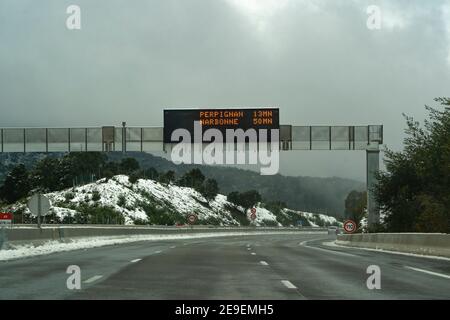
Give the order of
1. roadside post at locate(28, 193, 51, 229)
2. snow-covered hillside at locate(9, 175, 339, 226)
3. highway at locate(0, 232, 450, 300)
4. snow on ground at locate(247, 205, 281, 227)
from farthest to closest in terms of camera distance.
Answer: snow on ground at locate(247, 205, 281, 227)
snow-covered hillside at locate(9, 175, 339, 226)
roadside post at locate(28, 193, 51, 229)
highway at locate(0, 232, 450, 300)

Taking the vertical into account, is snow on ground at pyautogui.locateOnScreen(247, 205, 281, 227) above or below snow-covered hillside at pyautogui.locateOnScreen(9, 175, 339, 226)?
below

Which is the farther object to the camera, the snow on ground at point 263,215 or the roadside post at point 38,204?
the snow on ground at point 263,215

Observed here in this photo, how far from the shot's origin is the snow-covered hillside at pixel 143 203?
5384 inches

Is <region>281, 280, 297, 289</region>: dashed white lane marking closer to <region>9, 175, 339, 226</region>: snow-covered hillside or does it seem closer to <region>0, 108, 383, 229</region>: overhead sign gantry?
<region>0, 108, 383, 229</region>: overhead sign gantry

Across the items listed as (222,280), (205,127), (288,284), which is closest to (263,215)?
(205,127)

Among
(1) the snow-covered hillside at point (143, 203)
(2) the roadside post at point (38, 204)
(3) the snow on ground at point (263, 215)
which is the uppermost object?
(2) the roadside post at point (38, 204)

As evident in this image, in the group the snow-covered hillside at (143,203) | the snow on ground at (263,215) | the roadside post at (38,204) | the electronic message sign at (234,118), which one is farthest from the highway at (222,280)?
the snow on ground at (263,215)

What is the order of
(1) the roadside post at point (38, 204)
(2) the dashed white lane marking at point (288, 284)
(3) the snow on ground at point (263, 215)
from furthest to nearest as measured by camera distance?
(3) the snow on ground at point (263, 215) < (1) the roadside post at point (38, 204) < (2) the dashed white lane marking at point (288, 284)

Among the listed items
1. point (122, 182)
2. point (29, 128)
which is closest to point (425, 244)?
point (29, 128)

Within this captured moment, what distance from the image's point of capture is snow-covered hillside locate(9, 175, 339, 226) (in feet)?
449

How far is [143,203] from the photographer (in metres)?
148

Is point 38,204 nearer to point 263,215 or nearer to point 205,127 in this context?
point 205,127

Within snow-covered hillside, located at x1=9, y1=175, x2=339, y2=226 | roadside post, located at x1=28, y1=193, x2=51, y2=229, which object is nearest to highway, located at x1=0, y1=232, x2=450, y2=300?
roadside post, located at x1=28, y1=193, x2=51, y2=229

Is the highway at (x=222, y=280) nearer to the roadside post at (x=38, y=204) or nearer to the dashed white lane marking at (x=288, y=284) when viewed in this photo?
the dashed white lane marking at (x=288, y=284)
